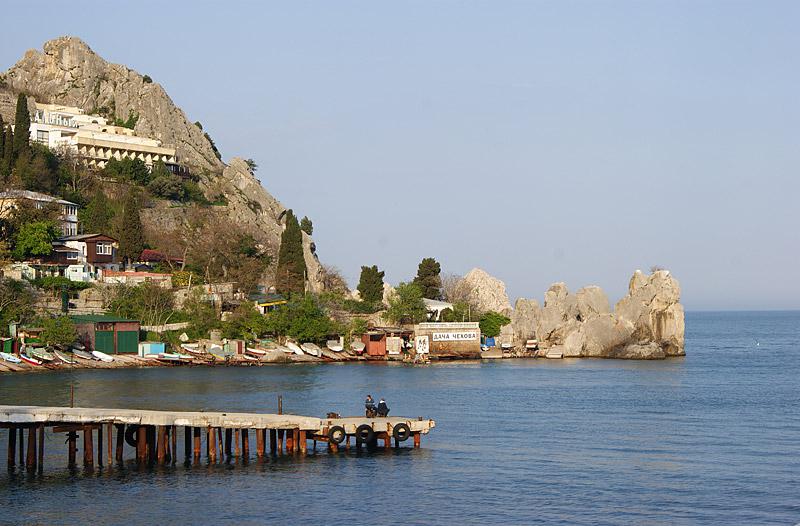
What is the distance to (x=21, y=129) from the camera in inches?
4510

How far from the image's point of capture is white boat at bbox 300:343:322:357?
95.6 meters

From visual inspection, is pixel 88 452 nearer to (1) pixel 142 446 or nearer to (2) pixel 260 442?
(1) pixel 142 446

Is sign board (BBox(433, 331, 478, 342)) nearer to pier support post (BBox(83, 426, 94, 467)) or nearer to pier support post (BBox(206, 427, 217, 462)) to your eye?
pier support post (BBox(206, 427, 217, 462))

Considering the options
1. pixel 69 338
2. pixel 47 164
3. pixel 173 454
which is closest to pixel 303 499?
pixel 173 454

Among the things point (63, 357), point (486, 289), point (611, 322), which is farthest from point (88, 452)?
point (486, 289)

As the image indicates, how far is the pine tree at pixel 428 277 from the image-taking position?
121938 millimetres

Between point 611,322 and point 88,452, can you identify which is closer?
point 88,452

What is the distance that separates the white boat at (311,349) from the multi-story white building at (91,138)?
1835 inches

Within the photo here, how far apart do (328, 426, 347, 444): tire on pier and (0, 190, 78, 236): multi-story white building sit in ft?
215

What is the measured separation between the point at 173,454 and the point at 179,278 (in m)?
61.7

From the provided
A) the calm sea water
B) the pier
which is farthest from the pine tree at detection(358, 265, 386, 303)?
the pier

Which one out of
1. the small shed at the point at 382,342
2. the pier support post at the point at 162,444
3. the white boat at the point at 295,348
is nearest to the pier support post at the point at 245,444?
the pier support post at the point at 162,444

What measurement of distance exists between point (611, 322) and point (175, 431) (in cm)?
7023

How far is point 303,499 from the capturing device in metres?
35.9
